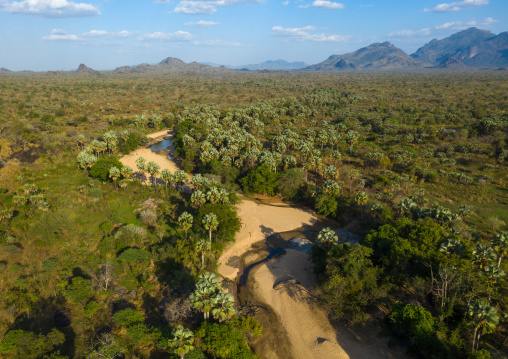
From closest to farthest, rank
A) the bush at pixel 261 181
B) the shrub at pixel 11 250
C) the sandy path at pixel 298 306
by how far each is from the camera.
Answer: the sandy path at pixel 298 306 → the shrub at pixel 11 250 → the bush at pixel 261 181

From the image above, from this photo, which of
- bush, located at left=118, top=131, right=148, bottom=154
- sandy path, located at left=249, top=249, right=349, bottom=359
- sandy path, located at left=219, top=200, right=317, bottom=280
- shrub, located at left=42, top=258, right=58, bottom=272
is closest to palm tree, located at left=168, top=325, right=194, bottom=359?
sandy path, located at left=249, top=249, right=349, bottom=359

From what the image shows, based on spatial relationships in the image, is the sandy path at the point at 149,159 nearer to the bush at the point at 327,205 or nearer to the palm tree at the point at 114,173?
the palm tree at the point at 114,173

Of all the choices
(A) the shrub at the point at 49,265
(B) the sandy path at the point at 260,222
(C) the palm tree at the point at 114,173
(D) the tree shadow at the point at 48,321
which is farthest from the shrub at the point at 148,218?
(D) the tree shadow at the point at 48,321

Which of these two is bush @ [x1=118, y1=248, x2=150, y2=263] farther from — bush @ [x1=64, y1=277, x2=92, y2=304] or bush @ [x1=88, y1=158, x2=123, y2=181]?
bush @ [x1=88, y1=158, x2=123, y2=181]

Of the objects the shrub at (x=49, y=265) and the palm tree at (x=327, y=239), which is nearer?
the shrub at (x=49, y=265)

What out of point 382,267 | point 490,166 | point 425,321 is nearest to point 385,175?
point 490,166

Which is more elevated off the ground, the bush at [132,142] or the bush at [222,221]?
the bush at [132,142]

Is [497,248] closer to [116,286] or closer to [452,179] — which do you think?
[452,179]
